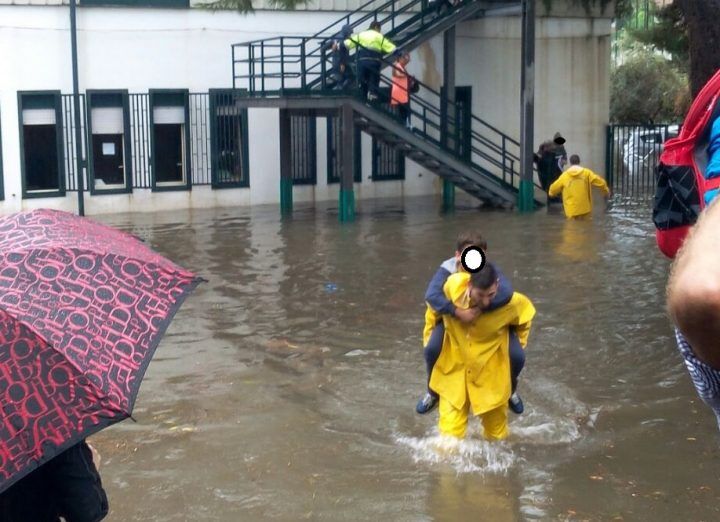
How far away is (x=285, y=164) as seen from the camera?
71.5ft

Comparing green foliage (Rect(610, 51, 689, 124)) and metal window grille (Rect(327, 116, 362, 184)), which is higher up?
green foliage (Rect(610, 51, 689, 124))

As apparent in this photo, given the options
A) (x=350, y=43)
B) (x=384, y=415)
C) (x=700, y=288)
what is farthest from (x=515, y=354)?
(x=350, y=43)

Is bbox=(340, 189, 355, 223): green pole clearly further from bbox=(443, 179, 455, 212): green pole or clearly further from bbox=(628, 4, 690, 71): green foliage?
bbox=(628, 4, 690, 71): green foliage

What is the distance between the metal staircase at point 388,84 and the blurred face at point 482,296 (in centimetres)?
1313

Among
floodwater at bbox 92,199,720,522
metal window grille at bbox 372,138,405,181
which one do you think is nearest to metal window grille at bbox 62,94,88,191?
metal window grille at bbox 372,138,405,181

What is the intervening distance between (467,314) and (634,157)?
2332 centimetres

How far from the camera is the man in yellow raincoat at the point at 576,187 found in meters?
18.8

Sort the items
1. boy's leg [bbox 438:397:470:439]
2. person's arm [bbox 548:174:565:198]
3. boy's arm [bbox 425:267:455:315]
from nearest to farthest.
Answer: boy's arm [bbox 425:267:455:315]
boy's leg [bbox 438:397:470:439]
person's arm [bbox 548:174:565:198]

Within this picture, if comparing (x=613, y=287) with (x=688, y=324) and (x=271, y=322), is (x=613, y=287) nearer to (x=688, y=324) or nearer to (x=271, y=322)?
(x=271, y=322)

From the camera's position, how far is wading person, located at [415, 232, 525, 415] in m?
6.66

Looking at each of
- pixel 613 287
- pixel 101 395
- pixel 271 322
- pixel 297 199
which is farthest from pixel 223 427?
pixel 297 199

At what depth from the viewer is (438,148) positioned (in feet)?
67.8

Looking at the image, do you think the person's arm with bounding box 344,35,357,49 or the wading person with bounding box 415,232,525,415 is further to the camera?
the person's arm with bounding box 344,35,357,49

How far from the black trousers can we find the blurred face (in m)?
3.46
